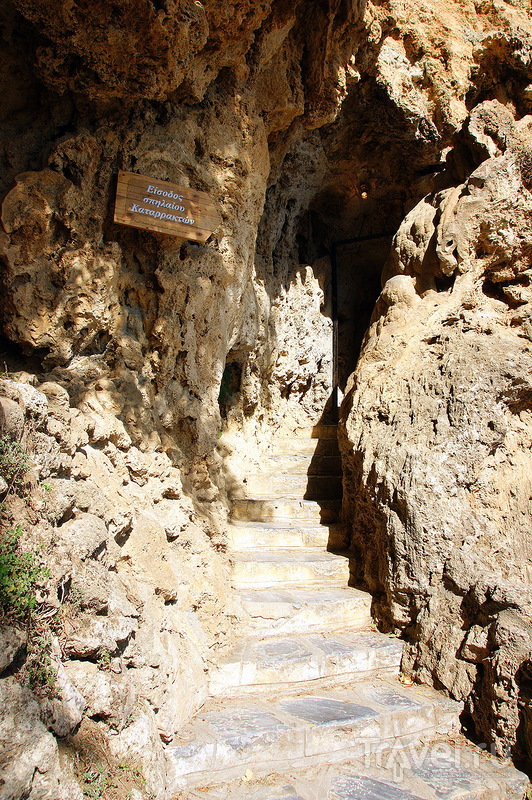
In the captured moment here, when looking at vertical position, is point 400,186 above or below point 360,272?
above

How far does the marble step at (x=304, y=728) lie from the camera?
9.61 ft

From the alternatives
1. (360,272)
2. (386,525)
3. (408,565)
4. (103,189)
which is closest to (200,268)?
(103,189)

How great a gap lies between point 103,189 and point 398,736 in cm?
453

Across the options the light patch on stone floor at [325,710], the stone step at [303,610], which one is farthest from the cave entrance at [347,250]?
the light patch on stone floor at [325,710]

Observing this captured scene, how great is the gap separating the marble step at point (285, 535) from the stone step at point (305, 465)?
1.22 metres

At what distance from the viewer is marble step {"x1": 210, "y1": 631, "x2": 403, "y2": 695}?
12.0 feet

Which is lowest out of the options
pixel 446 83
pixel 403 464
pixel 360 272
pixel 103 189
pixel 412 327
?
pixel 403 464

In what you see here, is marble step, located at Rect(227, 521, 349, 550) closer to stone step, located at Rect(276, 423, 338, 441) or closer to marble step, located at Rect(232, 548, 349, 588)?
marble step, located at Rect(232, 548, 349, 588)

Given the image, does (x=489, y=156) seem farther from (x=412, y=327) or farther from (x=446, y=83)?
(x=412, y=327)

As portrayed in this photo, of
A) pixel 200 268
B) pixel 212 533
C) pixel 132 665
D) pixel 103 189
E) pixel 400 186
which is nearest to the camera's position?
pixel 132 665

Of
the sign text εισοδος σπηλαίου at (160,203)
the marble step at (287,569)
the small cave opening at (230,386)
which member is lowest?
the marble step at (287,569)

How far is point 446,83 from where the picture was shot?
6922 mm

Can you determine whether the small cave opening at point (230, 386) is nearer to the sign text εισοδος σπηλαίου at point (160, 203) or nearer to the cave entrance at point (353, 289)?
the sign text εισοδος σπηλαίου at point (160, 203)

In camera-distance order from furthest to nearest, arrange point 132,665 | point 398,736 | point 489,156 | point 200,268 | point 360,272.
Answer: point 360,272 < point 489,156 < point 200,268 < point 398,736 < point 132,665
